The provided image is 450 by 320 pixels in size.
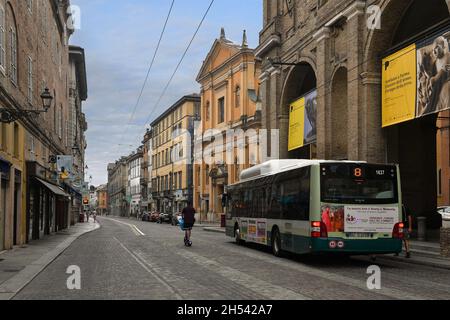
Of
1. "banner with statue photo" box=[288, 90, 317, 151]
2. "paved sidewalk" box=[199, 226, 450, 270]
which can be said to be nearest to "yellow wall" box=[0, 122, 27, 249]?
"paved sidewalk" box=[199, 226, 450, 270]

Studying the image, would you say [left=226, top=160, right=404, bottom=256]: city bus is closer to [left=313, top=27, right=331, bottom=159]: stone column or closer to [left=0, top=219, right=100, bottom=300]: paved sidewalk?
[left=0, top=219, right=100, bottom=300]: paved sidewalk

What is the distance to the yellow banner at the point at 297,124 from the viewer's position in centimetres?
3328

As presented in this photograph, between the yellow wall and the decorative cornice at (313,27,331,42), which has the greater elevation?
the decorative cornice at (313,27,331,42)

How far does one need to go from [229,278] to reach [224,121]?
44.9 m

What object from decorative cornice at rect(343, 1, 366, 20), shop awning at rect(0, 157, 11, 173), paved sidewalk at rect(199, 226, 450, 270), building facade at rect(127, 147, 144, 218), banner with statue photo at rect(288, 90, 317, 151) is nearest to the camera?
paved sidewalk at rect(199, 226, 450, 270)

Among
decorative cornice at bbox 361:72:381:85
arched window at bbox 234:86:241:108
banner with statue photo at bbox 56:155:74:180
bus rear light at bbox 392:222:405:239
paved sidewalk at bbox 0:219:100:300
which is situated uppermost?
arched window at bbox 234:86:241:108

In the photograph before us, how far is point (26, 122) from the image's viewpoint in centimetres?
2241

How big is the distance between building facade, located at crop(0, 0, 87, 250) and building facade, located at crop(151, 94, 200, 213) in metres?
39.6

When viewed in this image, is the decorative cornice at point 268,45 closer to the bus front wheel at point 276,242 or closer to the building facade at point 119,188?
the bus front wheel at point 276,242

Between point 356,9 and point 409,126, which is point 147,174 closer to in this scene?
point 409,126

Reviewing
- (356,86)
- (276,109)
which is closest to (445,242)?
(356,86)

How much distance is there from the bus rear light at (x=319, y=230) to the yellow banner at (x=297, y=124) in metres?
18.7

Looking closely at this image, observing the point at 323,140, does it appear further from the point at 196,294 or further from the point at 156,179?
the point at 156,179

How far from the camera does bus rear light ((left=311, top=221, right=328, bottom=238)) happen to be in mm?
14609
